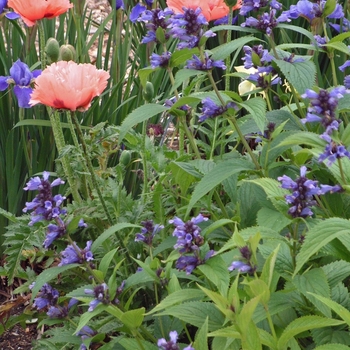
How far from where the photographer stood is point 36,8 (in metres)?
1.77

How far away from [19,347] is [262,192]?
39.3 inches

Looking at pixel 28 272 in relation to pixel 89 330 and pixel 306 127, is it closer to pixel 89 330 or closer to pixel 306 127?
pixel 89 330

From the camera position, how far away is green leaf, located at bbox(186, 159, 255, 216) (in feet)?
3.92

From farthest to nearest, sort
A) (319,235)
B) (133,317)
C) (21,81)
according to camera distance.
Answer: (21,81), (133,317), (319,235)

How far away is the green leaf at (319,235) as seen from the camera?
0.93m

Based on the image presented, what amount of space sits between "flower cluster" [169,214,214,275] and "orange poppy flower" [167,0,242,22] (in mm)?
641

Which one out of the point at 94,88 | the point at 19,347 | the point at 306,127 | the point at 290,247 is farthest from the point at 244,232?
the point at 19,347

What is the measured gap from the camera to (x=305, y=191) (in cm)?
101

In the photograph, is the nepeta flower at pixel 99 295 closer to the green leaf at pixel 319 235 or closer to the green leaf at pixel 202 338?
the green leaf at pixel 202 338

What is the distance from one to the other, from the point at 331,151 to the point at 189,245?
11.6 inches

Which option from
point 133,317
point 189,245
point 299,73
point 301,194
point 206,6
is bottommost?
point 133,317

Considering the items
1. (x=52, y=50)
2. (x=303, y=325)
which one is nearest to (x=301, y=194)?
(x=303, y=325)

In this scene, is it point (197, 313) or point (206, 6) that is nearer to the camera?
point (197, 313)

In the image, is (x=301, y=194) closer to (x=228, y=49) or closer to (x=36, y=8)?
(x=228, y=49)
